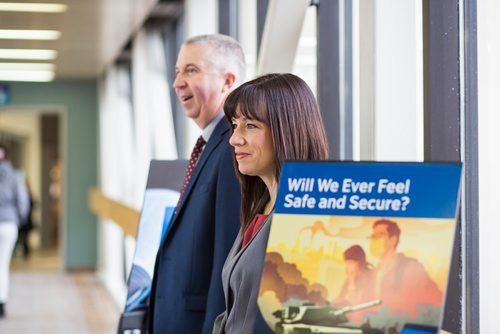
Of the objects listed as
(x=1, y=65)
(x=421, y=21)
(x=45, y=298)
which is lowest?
(x=45, y=298)

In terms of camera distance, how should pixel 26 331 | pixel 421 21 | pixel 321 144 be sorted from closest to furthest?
1. pixel 321 144
2. pixel 421 21
3. pixel 26 331

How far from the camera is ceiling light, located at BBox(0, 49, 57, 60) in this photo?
937 cm

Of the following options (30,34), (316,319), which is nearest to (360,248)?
(316,319)

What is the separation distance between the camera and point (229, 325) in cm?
198

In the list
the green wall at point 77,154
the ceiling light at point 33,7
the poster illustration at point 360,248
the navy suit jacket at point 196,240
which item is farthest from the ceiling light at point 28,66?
the poster illustration at point 360,248

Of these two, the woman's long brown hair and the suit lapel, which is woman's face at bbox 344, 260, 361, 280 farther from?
the suit lapel

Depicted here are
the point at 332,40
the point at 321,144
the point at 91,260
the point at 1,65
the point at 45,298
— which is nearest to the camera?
the point at 321,144

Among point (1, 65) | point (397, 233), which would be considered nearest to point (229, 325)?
point (397, 233)

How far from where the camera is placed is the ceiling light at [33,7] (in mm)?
6523

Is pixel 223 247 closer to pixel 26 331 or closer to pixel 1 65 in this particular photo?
pixel 26 331

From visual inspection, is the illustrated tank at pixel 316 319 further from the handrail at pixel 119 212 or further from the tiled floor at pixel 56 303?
the tiled floor at pixel 56 303

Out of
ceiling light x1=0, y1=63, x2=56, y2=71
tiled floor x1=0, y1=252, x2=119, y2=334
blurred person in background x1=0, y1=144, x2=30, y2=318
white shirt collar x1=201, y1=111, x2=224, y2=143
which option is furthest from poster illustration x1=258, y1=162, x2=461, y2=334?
ceiling light x1=0, y1=63, x2=56, y2=71
